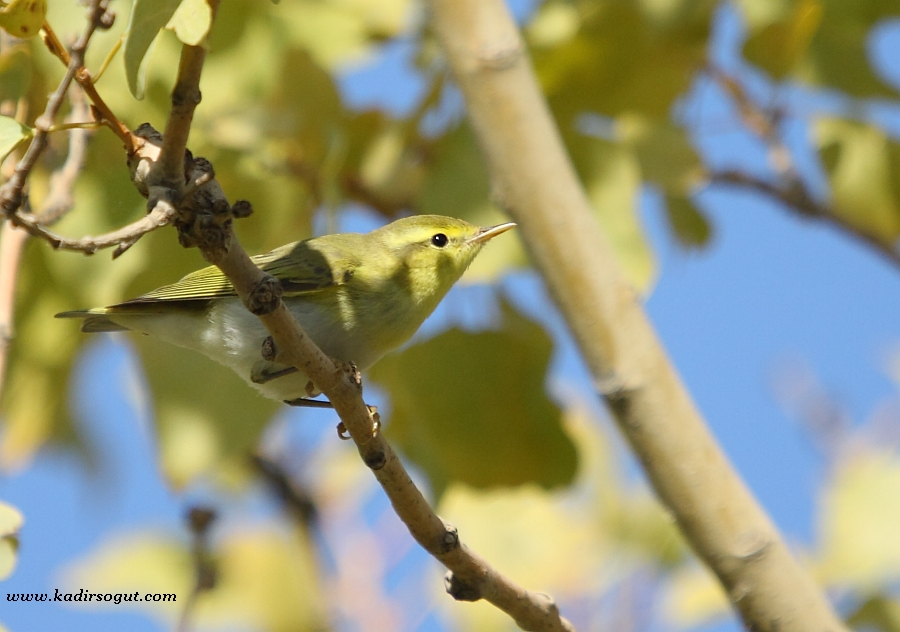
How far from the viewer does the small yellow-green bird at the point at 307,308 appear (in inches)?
117

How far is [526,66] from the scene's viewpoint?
278cm

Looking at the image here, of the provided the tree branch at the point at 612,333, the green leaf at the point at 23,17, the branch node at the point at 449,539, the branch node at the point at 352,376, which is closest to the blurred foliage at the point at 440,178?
the tree branch at the point at 612,333

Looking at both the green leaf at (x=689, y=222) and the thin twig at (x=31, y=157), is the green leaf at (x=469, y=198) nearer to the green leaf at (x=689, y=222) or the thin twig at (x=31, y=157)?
the green leaf at (x=689, y=222)

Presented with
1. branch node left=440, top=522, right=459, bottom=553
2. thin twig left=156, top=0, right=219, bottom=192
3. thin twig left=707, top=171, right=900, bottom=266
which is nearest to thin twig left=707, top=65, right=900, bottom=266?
thin twig left=707, top=171, right=900, bottom=266

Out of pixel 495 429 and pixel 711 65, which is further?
pixel 711 65

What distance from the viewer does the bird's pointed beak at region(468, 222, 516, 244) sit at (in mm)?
3293

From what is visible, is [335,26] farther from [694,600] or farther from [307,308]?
[694,600]

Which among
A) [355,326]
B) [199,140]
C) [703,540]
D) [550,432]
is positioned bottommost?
[703,540]

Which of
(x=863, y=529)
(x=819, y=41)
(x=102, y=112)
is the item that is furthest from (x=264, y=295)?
(x=863, y=529)

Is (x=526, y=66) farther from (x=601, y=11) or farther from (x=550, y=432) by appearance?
(x=550, y=432)

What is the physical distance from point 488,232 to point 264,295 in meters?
1.68

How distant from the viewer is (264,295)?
5.73 ft

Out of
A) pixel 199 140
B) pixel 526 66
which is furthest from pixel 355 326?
pixel 526 66

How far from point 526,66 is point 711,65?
117cm
